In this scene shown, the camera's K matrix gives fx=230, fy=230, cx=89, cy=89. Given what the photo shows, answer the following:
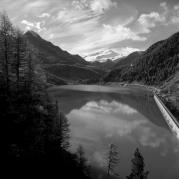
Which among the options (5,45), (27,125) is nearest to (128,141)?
(27,125)

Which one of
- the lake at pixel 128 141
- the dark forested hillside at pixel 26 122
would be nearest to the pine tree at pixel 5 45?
the dark forested hillside at pixel 26 122

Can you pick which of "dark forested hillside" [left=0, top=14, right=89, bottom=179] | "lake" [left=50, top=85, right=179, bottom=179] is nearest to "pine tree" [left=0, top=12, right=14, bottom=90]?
"dark forested hillside" [left=0, top=14, right=89, bottom=179]

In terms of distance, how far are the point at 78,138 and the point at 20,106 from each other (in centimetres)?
2799

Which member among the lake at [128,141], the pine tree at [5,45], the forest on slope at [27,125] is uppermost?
the pine tree at [5,45]

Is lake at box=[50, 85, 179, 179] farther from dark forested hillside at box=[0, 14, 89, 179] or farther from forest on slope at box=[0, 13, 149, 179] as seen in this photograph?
dark forested hillside at box=[0, 14, 89, 179]

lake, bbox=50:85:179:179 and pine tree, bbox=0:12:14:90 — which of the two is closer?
pine tree, bbox=0:12:14:90

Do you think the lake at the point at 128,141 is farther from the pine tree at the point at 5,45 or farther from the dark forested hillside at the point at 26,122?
the pine tree at the point at 5,45

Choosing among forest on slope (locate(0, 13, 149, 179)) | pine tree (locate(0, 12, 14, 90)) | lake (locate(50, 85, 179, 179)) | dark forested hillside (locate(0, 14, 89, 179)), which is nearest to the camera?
dark forested hillside (locate(0, 14, 89, 179))

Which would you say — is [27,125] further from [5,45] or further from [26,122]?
[5,45]

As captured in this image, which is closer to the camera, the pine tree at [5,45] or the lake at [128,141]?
the pine tree at [5,45]

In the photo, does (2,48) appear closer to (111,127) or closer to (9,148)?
(9,148)

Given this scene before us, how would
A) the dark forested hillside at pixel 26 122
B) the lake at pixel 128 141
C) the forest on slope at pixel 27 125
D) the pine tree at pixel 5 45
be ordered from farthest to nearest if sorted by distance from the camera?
the lake at pixel 128 141 → the pine tree at pixel 5 45 → the forest on slope at pixel 27 125 → the dark forested hillside at pixel 26 122

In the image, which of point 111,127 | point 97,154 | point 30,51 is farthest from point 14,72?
point 111,127

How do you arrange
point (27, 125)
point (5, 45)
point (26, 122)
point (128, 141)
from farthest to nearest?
point (128, 141), point (5, 45), point (26, 122), point (27, 125)
